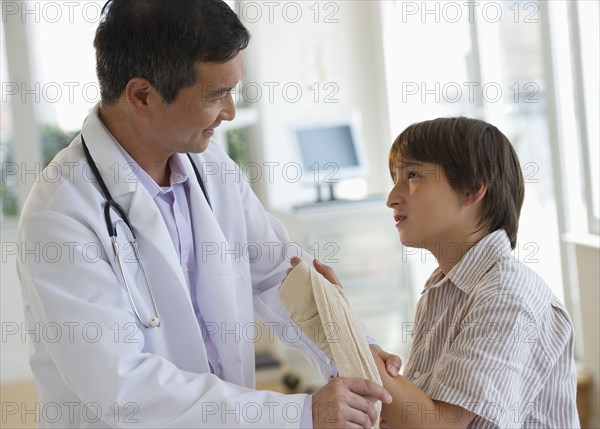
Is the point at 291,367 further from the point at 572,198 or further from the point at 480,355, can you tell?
the point at 480,355

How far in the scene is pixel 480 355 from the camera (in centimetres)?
149

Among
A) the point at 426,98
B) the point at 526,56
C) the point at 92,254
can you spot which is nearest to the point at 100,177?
the point at 92,254

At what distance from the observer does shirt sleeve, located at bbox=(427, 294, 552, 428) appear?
1.47 m

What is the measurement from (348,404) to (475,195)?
1.63 ft

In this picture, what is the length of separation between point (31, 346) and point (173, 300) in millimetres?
291

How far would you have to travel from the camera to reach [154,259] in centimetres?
166

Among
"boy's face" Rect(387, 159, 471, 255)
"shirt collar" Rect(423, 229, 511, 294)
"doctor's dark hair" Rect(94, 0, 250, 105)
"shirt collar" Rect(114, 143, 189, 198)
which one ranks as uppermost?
"doctor's dark hair" Rect(94, 0, 250, 105)

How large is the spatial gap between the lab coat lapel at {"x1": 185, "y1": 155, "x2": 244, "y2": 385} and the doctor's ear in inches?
9.9

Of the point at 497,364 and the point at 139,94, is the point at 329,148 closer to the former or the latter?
the point at 139,94

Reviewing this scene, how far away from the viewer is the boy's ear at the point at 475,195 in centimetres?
167

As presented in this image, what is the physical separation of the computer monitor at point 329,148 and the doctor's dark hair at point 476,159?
2789 mm

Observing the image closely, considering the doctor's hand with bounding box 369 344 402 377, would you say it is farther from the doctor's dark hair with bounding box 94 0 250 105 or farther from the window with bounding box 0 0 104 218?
the window with bounding box 0 0 104 218

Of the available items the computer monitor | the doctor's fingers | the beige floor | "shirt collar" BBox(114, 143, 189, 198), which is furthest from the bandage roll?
the computer monitor

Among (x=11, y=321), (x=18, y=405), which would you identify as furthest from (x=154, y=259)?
(x=11, y=321)
